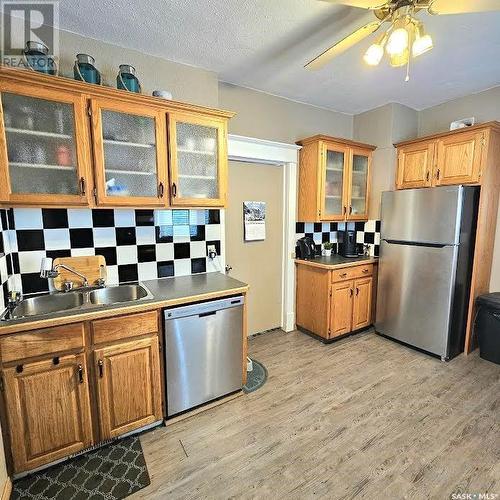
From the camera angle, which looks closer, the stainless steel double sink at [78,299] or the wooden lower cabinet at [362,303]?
the stainless steel double sink at [78,299]

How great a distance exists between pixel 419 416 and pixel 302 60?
2.82m

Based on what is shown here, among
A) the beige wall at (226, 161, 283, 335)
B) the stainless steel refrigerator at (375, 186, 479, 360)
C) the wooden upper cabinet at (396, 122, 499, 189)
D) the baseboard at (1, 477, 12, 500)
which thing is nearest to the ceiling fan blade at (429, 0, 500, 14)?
the stainless steel refrigerator at (375, 186, 479, 360)

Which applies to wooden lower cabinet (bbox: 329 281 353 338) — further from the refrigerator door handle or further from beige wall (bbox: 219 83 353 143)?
beige wall (bbox: 219 83 353 143)

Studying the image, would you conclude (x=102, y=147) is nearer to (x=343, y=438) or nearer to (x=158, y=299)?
(x=158, y=299)

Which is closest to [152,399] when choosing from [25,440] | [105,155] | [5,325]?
[25,440]

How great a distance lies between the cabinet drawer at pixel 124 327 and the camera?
61.2 inches

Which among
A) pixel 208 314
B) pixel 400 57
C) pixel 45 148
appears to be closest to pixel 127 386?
pixel 208 314

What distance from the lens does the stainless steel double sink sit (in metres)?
1.72

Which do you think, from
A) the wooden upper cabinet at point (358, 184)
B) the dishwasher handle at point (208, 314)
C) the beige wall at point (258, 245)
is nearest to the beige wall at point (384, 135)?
the wooden upper cabinet at point (358, 184)

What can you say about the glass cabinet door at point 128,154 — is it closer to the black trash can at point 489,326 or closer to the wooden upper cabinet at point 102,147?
the wooden upper cabinet at point 102,147

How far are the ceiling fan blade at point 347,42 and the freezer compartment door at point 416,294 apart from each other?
195 centimetres

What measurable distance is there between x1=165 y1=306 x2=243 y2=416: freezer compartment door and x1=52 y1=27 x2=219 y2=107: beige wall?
1769 millimetres

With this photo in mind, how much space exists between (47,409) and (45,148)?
4.81 feet

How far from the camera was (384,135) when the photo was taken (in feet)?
10.4
